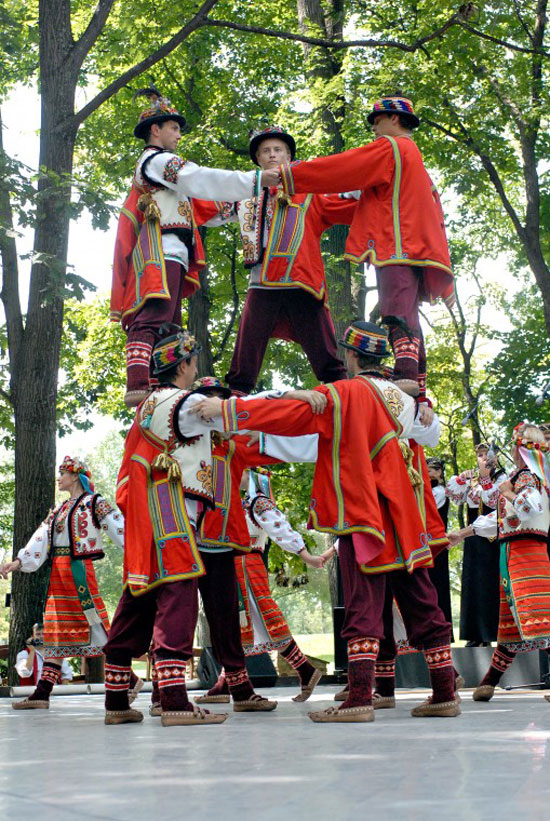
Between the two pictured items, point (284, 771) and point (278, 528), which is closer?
point (284, 771)

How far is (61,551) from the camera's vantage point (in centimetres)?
795

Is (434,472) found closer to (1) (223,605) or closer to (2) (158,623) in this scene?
(1) (223,605)

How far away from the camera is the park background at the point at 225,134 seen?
11594 mm

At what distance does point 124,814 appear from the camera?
263 cm

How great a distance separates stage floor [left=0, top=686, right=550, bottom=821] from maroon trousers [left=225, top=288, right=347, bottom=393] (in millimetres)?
2637

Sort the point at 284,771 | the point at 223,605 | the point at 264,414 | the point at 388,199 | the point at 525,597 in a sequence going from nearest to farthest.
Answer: the point at 284,771 < the point at 264,414 < the point at 223,605 < the point at 388,199 < the point at 525,597

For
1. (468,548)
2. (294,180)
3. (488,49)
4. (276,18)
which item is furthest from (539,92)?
(294,180)

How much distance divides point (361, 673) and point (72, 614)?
3391mm

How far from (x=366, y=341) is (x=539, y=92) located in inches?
497

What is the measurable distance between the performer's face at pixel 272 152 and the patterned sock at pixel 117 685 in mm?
3531

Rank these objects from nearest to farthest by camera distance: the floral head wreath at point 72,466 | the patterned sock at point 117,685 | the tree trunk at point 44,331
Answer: the patterned sock at point 117,685 < the floral head wreath at point 72,466 < the tree trunk at point 44,331

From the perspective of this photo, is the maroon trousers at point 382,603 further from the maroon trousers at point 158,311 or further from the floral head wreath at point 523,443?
the maroon trousers at point 158,311

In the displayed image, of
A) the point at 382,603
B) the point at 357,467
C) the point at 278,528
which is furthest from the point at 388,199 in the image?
the point at 382,603

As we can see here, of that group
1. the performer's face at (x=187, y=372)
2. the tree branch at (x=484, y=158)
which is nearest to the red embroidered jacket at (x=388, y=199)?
the performer's face at (x=187, y=372)
